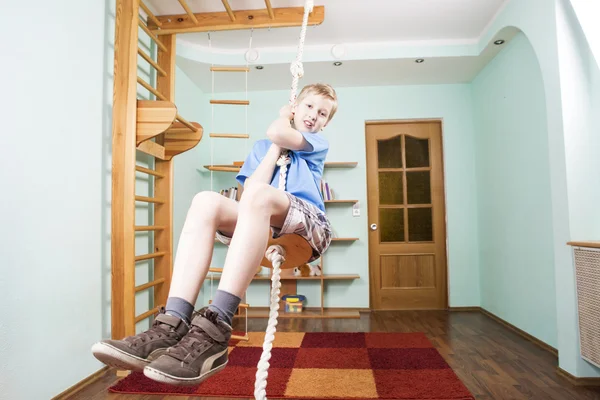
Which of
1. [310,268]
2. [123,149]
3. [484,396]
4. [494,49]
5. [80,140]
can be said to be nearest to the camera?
[484,396]

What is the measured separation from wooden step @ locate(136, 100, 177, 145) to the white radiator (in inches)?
97.5

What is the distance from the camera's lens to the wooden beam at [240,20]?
9.79 feet

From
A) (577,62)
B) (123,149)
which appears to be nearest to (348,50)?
(577,62)

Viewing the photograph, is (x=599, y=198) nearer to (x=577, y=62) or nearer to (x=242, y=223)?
(x=577, y=62)

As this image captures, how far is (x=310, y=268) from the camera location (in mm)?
4371

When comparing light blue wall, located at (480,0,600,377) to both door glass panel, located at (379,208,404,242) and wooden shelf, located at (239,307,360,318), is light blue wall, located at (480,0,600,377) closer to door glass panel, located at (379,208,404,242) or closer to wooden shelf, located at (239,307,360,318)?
wooden shelf, located at (239,307,360,318)

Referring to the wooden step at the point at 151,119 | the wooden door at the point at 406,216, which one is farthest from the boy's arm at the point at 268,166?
the wooden door at the point at 406,216

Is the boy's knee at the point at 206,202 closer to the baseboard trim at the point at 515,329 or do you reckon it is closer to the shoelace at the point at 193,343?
the shoelace at the point at 193,343

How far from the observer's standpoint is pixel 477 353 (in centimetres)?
281

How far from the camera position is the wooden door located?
14.8 feet

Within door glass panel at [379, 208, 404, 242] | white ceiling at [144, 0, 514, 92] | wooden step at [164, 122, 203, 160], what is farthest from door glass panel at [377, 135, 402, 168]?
wooden step at [164, 122, 203, 160]

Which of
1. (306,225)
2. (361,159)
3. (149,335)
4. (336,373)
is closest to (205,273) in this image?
(149,335)

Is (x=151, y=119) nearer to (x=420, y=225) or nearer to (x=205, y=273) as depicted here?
(x=205, y=273)

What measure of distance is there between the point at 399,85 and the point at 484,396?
3.44m
